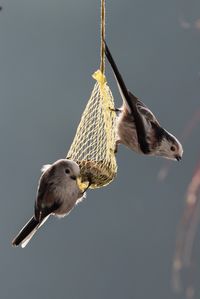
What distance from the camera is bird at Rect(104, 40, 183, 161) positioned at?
6.70 feet

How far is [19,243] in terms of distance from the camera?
6.59 ft

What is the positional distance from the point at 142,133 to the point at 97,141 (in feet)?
0.52

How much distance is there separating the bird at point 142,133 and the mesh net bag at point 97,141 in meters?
0.04

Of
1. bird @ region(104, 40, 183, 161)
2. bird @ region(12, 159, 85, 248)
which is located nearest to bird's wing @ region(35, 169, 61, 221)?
bird @ region(12, 159, 85, 248)

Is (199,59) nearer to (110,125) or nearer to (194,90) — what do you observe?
(194,90)

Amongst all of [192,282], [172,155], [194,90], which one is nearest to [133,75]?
[194,90]

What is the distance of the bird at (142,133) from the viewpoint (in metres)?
2.04

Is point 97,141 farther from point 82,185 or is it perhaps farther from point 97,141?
point 82,185

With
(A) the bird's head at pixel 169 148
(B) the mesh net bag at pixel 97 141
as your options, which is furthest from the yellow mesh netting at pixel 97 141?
(A) the bird's head at pixel 169 148

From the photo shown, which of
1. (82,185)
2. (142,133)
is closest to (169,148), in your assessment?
(142,133)

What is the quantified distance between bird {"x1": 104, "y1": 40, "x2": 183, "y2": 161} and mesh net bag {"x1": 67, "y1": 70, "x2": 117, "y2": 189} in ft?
0.12

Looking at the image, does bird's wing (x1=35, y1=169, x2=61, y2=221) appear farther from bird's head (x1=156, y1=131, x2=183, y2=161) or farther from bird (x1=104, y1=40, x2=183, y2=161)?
bird's head (x1=156, y1=131, x2=183, y2=161)

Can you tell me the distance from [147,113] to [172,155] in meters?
0.16

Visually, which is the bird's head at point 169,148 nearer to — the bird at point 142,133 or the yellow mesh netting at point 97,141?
the bird at point 142,133
